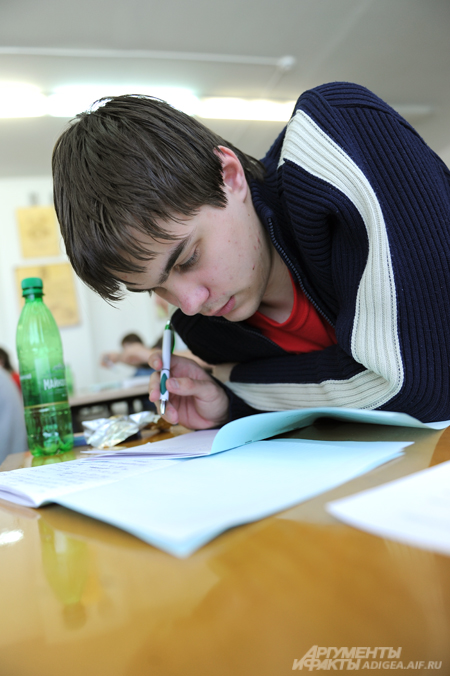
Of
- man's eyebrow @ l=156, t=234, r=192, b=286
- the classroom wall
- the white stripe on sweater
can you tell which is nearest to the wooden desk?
the white stripe on sweater

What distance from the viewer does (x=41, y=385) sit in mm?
825

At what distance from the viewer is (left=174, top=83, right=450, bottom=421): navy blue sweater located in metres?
0.57

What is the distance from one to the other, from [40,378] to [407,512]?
711mm

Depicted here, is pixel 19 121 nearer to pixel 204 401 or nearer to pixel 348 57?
pixel 348 57

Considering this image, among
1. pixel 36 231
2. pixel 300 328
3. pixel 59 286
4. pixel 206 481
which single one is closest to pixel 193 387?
pixel 300 328

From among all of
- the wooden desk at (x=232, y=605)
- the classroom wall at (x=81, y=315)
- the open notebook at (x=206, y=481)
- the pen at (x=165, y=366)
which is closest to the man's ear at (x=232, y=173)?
the pen at (x=165, y=366)

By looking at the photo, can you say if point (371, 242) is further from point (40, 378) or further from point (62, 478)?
point (40, 378)

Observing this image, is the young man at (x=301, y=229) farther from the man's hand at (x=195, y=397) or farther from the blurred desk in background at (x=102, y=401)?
the blurred desk in background at (x=102, y=401)

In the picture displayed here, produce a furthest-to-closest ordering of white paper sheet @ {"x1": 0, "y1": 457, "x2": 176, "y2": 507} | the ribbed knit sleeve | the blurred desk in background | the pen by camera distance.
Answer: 1. the blurred desk in background
2. the pen
3. the ribbed knit sleeve
4. white paper sheet @ {"x1": 0, "y1": 457, "x2": 176, "y2": 507}

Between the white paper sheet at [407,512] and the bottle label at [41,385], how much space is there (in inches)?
26.7

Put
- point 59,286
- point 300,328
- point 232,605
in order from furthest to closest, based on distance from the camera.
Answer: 1. point 59,286
2. point 300,328
3. point 232,605

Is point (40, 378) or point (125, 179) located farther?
point (40, 378)

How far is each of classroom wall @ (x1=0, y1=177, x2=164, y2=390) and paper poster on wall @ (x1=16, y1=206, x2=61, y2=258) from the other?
0.17ft

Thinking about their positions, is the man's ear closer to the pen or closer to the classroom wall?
the pen
